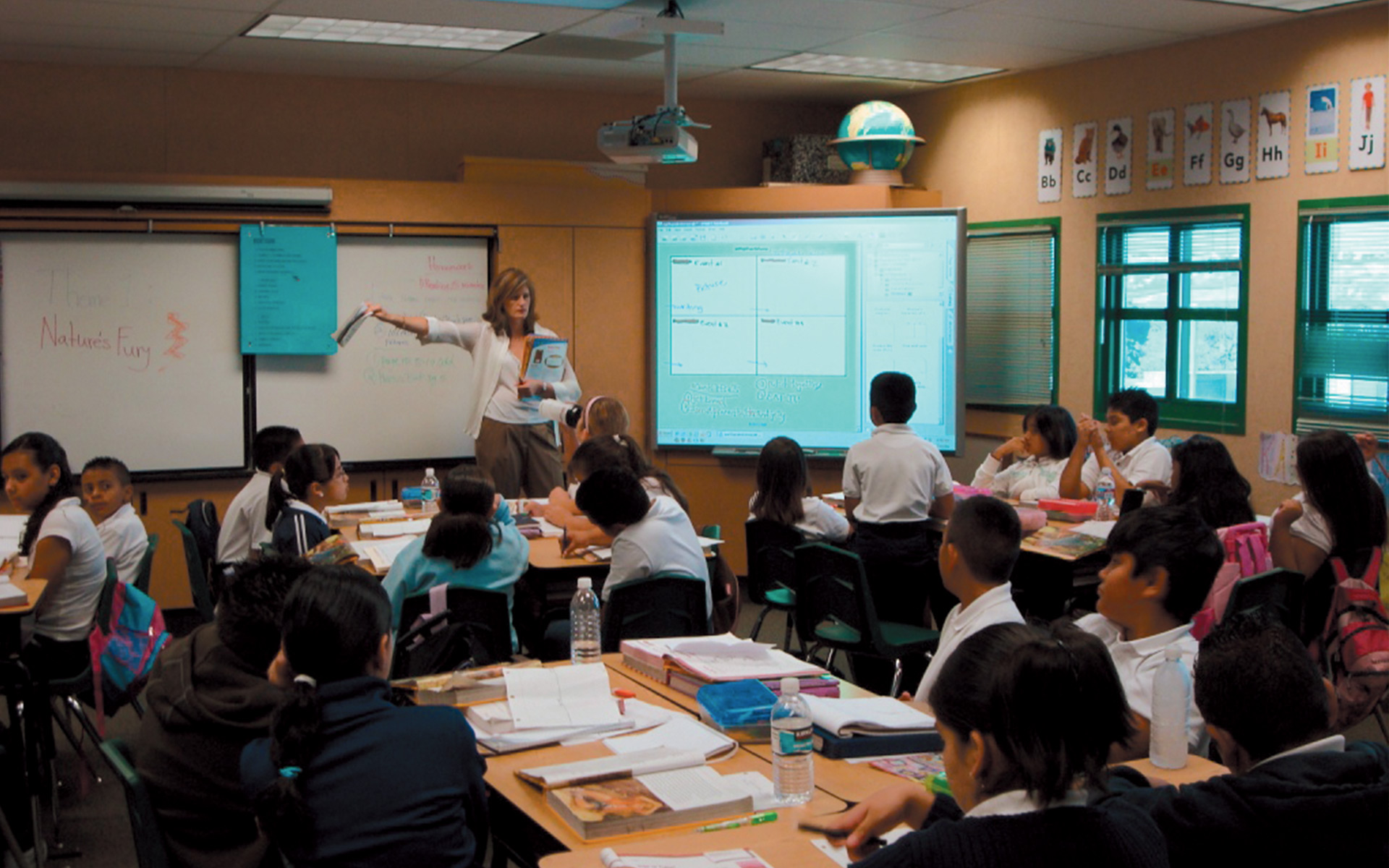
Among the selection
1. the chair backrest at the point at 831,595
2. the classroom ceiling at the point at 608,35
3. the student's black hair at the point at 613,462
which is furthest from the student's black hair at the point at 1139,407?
the student's black hair at the point at 613,462

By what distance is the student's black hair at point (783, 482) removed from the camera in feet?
17.4

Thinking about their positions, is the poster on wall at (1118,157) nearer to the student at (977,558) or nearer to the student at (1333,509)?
the student at (1333,509)

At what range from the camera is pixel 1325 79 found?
230 inches

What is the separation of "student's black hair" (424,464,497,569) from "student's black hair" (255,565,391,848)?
5.22ft

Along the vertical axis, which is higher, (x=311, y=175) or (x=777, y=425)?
(x=311, y=175)

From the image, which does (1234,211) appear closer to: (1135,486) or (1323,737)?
(1135,486)

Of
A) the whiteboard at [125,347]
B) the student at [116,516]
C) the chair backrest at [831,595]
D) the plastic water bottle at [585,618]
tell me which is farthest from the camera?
the whiteboard at [125,347]

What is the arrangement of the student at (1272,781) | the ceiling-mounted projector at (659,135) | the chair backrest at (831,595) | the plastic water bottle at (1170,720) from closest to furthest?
the student at (1272,781) < the plastic water bottle at (1170,720) < the chair backrest at (831,595) < the ceiling-mounted projector at (659,135)

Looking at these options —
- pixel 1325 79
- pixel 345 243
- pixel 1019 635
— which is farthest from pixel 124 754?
pixel 1325 79

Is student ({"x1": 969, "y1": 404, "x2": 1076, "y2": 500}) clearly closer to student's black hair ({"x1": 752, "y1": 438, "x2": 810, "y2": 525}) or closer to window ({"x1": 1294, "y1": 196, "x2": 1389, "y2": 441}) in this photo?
window ({"x1": 1294, "y1": 196, "x2": 1389, "y2": 441})

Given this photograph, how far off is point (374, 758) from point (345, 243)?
18.1ft

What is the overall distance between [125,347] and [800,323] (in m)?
3.70

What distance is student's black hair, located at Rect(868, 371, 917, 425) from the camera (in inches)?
212

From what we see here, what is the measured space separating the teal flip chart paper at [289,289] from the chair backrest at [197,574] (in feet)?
7.00
